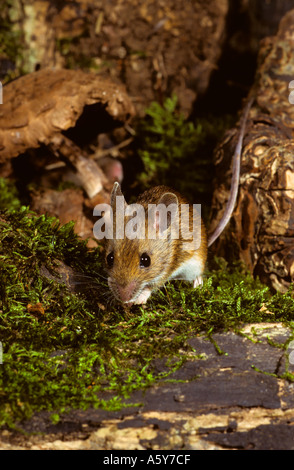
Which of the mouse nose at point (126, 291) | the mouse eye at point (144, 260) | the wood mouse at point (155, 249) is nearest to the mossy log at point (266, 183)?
the wood mouse at point (155, 249)

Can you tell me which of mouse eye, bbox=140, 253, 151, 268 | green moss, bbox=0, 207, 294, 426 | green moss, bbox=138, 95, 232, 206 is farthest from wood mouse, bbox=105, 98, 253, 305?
green moss, bbox=138, 95, 232, 206

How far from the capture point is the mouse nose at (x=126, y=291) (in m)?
3.29

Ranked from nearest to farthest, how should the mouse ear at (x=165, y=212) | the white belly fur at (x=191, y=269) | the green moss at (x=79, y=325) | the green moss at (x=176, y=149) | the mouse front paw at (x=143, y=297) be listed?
the green moss at (x=79, y=325) → the mouse front paw at (x=143, y=297) → the mouse ear at (x=165, y=212) → the white belly fur at (x=191, y=269) → the green moss at (x=176, y=149)

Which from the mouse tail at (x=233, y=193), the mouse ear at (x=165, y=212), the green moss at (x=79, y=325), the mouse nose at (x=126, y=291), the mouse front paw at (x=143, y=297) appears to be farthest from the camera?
the mouse tail at (x=233, y=193)

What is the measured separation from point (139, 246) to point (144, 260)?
4.7 inches

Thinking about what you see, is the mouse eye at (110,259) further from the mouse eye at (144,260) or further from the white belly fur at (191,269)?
the white belly fur at (191,269)

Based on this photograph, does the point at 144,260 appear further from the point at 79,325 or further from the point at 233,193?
the point at 233,193

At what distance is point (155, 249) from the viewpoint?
3697 millimetres

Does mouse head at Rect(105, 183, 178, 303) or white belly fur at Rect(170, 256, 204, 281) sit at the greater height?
mouse head at Rect(105, 183, 178, 303)

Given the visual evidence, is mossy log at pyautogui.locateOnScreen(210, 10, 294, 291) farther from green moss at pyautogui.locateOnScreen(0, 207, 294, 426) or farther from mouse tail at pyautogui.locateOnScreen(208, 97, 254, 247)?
green moss at pyautogui.locateOnScreen(0, 207, 294, 426)

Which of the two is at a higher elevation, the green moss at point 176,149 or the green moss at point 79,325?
the green moss at point 176,149

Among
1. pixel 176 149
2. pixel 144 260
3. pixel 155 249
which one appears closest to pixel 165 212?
pixel 155 249

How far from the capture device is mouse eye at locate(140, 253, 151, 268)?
141 inches
